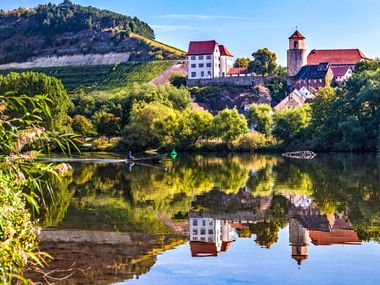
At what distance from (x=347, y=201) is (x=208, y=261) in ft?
41.1

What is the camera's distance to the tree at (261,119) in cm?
8250

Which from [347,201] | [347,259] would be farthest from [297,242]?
[347,201]

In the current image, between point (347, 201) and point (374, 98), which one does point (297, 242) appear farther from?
point (374, 98)

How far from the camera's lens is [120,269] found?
1603cm

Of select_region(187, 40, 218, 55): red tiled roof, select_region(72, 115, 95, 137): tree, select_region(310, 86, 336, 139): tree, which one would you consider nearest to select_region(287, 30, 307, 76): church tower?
select_region(187, 40, 218, 55): red tiled roof

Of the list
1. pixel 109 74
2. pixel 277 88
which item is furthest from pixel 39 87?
pixel 109 74

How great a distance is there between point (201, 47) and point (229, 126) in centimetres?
5687

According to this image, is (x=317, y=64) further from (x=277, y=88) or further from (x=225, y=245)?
(x=225, y=245)

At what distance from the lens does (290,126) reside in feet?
252

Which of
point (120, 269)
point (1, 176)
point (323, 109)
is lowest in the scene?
point (120, 269)

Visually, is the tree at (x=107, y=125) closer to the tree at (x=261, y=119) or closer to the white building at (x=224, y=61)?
the tree at (x=261, y=119)

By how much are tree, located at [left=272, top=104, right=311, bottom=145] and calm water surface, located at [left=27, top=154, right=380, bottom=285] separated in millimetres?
37221

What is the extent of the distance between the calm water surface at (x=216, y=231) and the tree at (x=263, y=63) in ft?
288

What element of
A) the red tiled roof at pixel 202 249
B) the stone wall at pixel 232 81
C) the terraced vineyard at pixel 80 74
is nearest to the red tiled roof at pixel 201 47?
the stone wall at pixel 232 81
